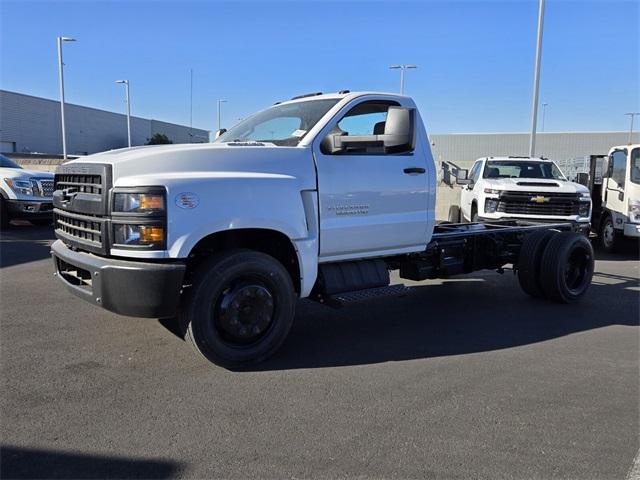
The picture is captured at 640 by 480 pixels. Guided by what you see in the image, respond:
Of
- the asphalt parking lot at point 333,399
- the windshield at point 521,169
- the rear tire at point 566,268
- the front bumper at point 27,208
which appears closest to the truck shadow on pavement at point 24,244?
the front bumper at point 27,208

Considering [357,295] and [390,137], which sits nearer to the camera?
[390,137]

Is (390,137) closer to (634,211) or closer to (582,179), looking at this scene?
(634,211)

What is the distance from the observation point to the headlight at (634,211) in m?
10.6

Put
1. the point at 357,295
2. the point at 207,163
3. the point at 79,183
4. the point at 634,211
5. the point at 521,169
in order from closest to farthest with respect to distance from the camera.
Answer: the point at 207,163
the point at 79,183
the point at 357,295
the point at 634,211
the point at 521,169

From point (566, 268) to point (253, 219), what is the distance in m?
4.48

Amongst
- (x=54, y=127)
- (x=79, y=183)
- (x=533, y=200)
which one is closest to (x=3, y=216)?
(x=79, y=183)

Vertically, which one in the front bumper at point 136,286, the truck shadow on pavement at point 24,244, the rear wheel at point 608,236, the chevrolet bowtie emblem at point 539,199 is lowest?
the truck shadow on pavement at point 24,244

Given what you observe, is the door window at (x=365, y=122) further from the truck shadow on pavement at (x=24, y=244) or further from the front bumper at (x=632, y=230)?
the front bumper at (x=632, y=230)

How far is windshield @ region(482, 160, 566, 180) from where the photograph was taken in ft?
39.0

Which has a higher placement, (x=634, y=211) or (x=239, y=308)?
(x=634, y=211)

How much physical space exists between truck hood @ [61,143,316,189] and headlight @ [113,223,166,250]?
310mm

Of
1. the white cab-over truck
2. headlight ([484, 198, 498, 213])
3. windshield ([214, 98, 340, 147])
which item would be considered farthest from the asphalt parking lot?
the white cab-over truck

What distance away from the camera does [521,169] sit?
475 inches

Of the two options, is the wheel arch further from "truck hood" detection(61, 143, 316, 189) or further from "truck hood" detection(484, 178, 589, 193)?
"truck hood" detection(484, 178, 589, 193)
